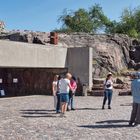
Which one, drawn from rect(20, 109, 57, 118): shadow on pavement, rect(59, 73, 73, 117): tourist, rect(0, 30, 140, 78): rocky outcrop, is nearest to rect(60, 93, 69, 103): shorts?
rect(59, 73, 73, 117): tourist

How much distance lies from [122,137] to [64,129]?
2029 mm

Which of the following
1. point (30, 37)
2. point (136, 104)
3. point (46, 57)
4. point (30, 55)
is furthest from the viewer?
point (30, 37)

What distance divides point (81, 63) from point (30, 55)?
14.2 feet

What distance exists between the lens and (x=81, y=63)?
1168 inches

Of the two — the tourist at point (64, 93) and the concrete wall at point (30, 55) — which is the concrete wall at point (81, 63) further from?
the tourist at point (64, 93)

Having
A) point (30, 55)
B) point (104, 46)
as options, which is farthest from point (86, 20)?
point (30, 55)

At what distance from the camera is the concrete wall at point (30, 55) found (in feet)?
81.6

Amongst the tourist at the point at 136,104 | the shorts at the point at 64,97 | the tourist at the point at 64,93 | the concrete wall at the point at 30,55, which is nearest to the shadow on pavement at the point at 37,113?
the tourist at the point at 64,93

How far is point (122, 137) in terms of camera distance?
11.2 metres

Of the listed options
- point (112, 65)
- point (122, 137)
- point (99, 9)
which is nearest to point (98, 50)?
point (112, 65)

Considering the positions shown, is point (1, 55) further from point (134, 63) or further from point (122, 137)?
point (134, 63)

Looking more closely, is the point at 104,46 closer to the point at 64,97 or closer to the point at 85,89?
the point at 85,89

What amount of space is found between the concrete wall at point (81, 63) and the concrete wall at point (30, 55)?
505 mm

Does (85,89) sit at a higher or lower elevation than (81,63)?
lower
